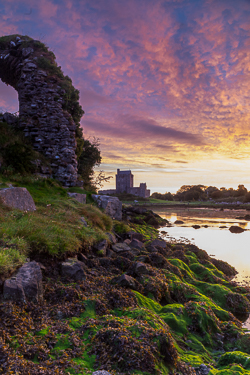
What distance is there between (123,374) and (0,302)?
2090mm

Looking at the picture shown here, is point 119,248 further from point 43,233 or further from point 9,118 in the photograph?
point 9,118

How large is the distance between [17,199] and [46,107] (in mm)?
9455

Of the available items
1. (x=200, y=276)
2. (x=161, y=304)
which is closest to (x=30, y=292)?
(x=161, y=304)

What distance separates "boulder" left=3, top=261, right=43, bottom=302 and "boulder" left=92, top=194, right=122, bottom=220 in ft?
30.4

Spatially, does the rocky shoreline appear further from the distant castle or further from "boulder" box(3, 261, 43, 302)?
the distant castle

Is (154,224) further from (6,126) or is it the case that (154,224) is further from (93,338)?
(93,338)

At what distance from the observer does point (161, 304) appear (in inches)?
215

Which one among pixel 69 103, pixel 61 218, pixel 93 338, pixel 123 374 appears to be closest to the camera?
pixel 123 374

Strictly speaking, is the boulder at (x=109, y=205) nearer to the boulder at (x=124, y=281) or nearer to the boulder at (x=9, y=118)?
the boulder at (x=9, y=118)

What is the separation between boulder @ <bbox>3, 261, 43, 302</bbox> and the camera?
343cm

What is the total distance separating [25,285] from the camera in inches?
144

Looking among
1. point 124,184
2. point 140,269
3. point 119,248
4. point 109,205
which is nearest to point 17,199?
point 119,248

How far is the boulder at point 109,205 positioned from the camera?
13578mm

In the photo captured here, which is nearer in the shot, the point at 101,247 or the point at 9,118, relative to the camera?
the point at 101,247
